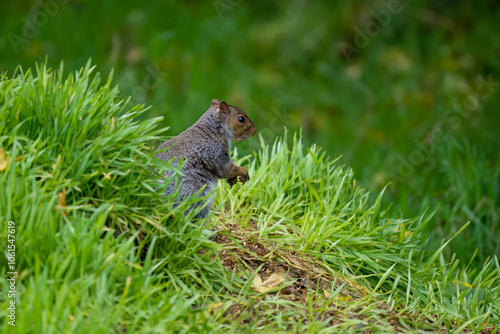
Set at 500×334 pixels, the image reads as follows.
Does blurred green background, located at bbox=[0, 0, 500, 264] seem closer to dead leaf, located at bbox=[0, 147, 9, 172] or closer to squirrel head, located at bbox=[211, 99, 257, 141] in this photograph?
squirrel head, located at bbox=[211, 99, 257, 141]

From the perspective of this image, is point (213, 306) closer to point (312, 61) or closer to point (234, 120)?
point (234, 120)

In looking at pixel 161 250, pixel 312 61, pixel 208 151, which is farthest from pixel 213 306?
pixel 312 61

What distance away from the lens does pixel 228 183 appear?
4.12 meters

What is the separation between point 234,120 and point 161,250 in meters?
1.30

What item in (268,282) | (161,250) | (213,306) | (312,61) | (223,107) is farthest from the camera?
(312,61)

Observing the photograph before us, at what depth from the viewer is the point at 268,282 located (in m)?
3.36

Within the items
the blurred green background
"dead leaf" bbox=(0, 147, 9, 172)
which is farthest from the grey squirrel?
the blurred green background

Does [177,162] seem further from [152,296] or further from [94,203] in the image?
[152,296]

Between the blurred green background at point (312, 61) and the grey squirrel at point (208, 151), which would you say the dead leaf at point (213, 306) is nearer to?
the grey squirrel at point (208, 151)

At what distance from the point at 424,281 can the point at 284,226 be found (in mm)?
875

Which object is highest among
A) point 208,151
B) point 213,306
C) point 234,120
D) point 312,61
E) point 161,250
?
point 312,61

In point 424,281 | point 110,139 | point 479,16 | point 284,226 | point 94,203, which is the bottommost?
point 424,281

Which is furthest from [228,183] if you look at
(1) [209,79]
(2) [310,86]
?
(2) [310,86]

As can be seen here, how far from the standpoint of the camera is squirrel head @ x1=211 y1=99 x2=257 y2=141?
4.14 meters
